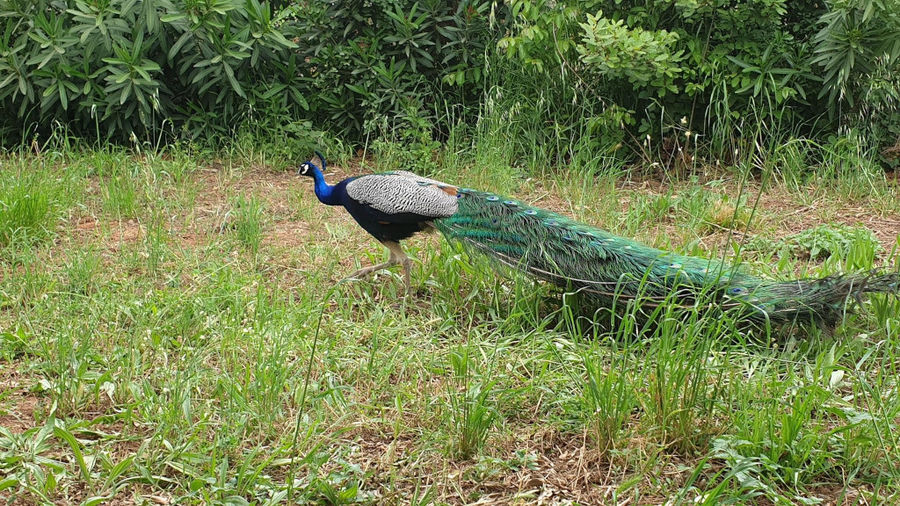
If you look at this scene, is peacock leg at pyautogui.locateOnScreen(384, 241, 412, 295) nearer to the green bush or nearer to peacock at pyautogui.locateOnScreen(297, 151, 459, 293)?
peacock at pyautogui.locateOnScreen(297, 151, 459, 293)

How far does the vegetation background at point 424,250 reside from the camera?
9.86ft

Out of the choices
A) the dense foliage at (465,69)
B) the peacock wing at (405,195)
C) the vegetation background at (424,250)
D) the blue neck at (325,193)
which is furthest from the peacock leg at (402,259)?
the dense foliage at (465,69)

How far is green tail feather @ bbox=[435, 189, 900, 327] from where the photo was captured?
3505 mm

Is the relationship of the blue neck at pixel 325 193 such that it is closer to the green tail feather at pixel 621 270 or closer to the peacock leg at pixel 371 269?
the peacock leg at pixel 371 269

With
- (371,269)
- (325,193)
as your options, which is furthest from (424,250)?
(325,193)

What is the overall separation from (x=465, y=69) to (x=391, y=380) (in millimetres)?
3928

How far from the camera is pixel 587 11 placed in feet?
21.5

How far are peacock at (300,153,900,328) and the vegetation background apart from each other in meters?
0.16

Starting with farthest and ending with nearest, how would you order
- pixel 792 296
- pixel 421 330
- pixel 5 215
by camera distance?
1. pixel 5 215
2. pixel 421 330
3. pixel 792 296

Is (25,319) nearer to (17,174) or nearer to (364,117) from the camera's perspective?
(17,174)

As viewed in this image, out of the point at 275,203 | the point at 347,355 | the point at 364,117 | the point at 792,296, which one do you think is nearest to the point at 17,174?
the point at 275,203

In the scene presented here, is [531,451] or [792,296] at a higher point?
[792,296]

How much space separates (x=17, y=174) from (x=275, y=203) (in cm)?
161

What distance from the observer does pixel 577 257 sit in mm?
4016
